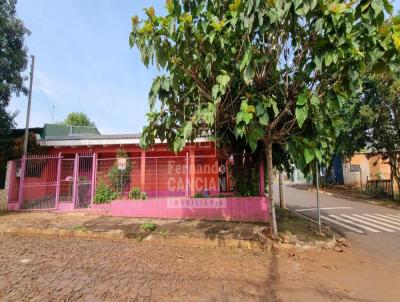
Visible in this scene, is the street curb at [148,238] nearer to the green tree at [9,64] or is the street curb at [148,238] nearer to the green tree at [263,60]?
the green tree at [263,60]

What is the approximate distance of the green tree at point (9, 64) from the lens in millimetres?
11969

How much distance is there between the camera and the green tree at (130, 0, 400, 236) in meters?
4.96

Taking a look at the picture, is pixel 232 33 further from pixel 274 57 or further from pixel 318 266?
pixel 318 266

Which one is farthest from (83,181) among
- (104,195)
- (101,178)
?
(104,195)

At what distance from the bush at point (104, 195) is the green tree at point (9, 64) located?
5.07 metres

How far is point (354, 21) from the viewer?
5.00 m

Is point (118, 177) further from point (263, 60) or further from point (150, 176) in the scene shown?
point (263, 60)

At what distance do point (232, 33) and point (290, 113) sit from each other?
2342mm

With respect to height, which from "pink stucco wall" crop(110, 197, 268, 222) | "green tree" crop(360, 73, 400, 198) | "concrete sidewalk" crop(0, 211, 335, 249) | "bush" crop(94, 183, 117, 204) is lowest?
"concrete sidewalk" crop(0, 211, 335, 249)

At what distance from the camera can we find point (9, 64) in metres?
12.1

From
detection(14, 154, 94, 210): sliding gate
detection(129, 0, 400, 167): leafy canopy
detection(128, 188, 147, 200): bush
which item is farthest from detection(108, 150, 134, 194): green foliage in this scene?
detection(129, 0, 400, 167): leafy canopy

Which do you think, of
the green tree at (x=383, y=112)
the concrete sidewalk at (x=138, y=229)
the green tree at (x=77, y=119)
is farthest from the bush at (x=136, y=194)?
the green tree at (x=77, y=119)

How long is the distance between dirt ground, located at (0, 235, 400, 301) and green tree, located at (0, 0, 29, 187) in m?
6.81

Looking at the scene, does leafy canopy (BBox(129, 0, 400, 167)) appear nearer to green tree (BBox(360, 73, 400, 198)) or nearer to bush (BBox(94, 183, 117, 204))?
bush (BBox(94, 183, 117, 204))
